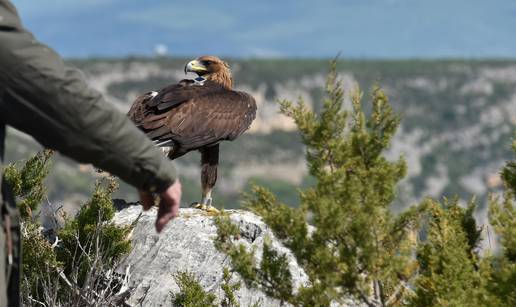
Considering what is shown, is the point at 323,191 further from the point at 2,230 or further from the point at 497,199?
the point at 2,230

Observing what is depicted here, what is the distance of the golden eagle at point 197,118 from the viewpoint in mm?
10641

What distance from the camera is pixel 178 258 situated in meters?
8.29

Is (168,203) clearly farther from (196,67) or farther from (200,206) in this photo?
(196,67)

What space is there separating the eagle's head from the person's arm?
9284 millimetres

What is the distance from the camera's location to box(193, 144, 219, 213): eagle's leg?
10609 mm

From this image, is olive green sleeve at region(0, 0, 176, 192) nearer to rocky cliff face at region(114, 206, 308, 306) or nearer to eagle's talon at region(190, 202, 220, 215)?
rocky cliff face at region(114, 206, 308, 306)

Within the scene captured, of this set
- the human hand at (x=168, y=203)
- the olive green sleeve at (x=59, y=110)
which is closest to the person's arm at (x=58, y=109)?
the olive green sleeve at (x=59, y=110)

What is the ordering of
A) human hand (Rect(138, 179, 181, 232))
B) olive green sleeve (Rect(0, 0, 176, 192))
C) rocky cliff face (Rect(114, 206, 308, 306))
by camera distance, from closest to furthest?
olive green sleeve (Rect(0, 0, 176, 192)) → human hand (Rect(138, 179, 181, 232)) → rocky cliff face (Rect(114, 206, 308, 306))

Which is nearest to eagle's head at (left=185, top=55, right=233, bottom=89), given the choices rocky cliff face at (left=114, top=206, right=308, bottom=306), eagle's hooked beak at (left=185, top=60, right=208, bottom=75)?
eagle's hooked beak at (left=185, top=60, right=208, bottom=75)

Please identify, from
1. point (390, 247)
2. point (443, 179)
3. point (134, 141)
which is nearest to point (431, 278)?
point (390, 247)

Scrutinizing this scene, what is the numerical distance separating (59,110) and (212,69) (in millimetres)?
9612

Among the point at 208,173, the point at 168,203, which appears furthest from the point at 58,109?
the point at 208,173

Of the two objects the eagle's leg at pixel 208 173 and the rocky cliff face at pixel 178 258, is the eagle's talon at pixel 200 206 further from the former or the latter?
the rocky cliff face at pixel 178 258

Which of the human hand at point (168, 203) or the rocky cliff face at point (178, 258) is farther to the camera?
the rocky cliff face at point (178, 258)
